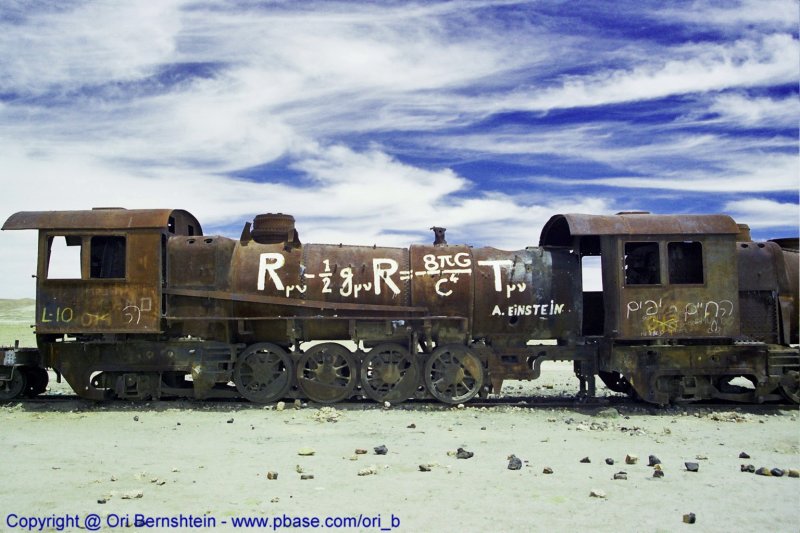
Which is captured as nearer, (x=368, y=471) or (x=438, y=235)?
(x=368, y=471)

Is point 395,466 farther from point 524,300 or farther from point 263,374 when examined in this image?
point 524,300

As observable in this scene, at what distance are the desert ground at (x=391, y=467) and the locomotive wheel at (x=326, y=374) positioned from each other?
1.32ft

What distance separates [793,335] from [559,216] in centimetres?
558

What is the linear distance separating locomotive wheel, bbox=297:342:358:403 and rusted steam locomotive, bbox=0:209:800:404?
3cm

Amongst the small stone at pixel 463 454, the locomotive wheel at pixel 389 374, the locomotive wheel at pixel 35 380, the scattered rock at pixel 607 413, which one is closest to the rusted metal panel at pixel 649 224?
the scattered rock at pixel 607 413

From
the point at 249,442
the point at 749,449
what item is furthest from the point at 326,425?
the point at 749,449

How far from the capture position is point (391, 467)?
8398 mm

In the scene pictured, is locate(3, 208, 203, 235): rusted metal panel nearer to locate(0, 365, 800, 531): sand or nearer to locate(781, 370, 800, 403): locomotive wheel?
locate(0, 365, 800, 531): sand

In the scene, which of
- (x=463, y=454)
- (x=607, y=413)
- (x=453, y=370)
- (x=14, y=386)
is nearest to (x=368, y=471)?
(x=463, y=454)

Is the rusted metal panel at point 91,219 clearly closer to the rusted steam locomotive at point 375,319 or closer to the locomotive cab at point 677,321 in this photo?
the rusted steam locomotive at point 375,319

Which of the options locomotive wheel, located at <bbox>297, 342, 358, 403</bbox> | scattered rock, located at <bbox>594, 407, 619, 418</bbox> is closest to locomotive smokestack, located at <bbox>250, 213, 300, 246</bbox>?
locomotive wheel, located at <bbox>297, 342, 358, 403</bbox>

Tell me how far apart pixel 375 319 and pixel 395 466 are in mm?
5077

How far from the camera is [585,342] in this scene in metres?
13.6

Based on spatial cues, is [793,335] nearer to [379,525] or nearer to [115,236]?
[379,525]
